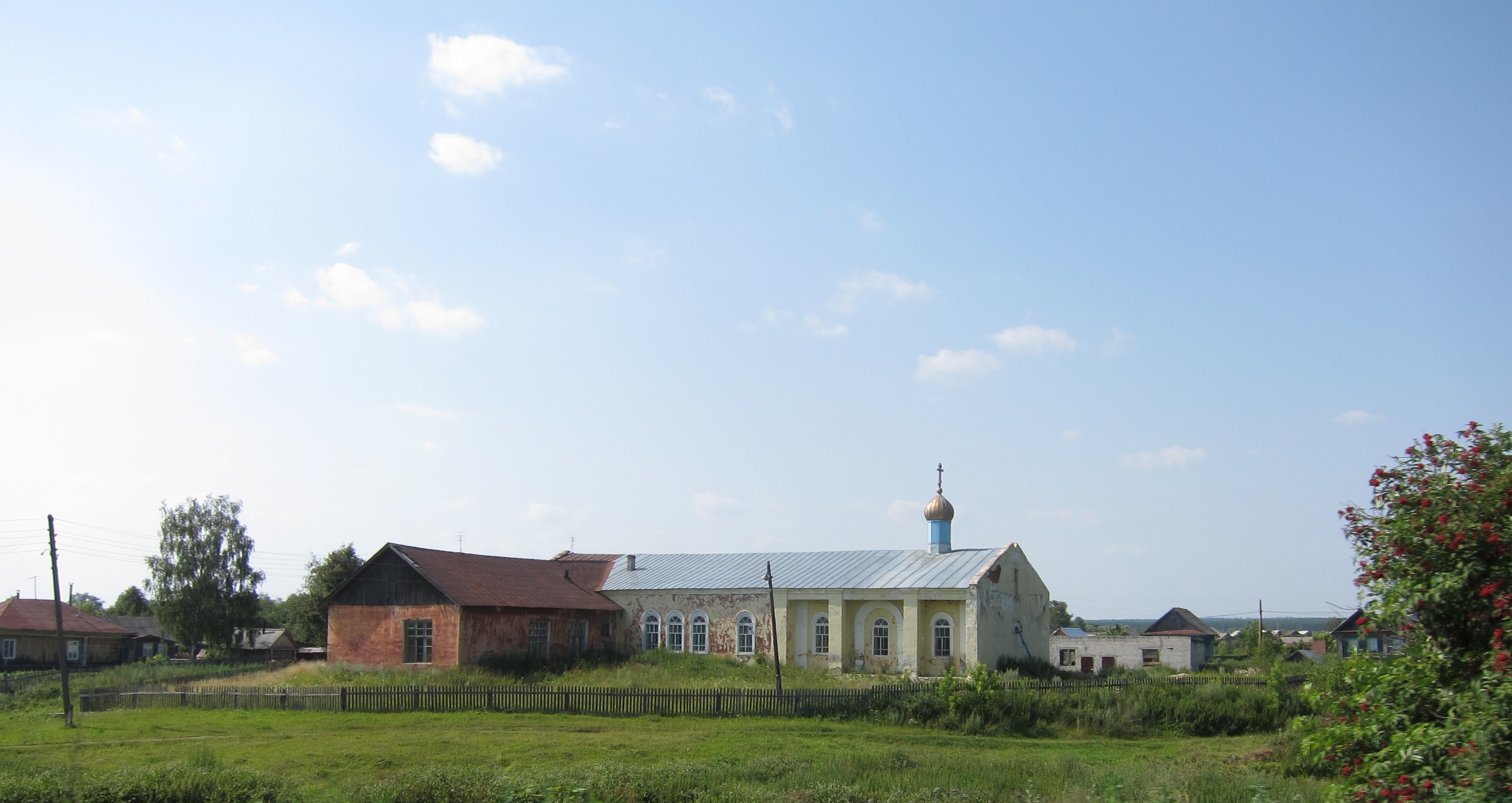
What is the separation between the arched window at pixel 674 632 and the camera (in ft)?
125

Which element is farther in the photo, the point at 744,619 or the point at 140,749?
the point at 744,619

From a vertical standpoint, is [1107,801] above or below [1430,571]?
below

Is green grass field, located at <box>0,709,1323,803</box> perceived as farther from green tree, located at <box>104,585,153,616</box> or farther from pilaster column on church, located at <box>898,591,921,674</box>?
green tree, located at <box>104,585,153,616</box>

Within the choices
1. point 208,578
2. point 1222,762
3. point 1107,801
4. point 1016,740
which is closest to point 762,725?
point 1016,740

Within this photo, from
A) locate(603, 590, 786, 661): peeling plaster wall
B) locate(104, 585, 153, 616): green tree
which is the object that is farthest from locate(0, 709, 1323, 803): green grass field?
locate(104, 585, 153, 616): green tree

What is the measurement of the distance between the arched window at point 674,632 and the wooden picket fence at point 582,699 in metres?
13.2

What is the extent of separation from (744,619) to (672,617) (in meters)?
3.24

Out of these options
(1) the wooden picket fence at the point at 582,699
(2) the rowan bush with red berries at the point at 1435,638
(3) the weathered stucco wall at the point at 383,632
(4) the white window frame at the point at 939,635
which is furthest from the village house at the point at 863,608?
(2) the rowan bush with red berries at the point at 1435,638

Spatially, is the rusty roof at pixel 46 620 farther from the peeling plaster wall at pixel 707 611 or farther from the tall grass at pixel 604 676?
the peeling plaster wall at pixel 707 611

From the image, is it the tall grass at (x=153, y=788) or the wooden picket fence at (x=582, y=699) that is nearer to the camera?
the tall grass at (x=153, y=788)

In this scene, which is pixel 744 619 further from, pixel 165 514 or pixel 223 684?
pixel 165 514

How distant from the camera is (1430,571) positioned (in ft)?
23.9

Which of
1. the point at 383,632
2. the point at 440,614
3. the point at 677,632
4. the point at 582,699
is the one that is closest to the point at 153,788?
the point at 582,699

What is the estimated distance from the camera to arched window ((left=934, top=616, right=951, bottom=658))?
33406mm
